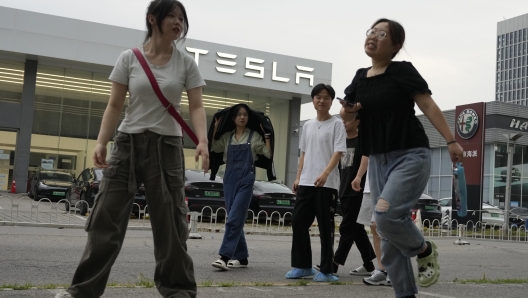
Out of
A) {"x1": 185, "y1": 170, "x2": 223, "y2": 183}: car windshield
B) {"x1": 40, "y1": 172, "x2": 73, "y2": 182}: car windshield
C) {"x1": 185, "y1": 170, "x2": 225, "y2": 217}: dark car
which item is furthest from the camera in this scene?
{"x1": 40, "y1": 172, "x2": 73, "y2": 182}: car windshield

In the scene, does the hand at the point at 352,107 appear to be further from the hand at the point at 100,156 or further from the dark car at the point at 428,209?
the dark car at the point at 428,209

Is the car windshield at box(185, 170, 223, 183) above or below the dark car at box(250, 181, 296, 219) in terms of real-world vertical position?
above

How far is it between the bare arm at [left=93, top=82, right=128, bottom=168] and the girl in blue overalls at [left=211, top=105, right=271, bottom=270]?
3325 mm

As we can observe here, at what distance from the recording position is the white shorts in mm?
7062

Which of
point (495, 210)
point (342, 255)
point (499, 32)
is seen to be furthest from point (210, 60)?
point (499, 32)

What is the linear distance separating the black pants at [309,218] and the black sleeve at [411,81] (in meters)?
2.56

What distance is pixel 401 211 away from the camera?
434 centimetres

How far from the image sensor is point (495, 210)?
2975cm

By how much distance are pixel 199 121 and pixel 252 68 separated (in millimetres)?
31706

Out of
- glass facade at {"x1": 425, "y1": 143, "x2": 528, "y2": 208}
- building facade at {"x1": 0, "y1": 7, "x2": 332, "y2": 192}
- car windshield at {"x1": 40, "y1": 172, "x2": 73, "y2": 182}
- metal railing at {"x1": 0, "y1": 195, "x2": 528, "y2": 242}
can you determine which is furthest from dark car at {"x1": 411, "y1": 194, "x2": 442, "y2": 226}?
glass facade at {"x1": 425, "y1": 143, "x2": 528, "y2": 208}

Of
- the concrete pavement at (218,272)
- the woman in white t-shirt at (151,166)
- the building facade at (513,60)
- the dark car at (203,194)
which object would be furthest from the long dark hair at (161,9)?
the building facade at (513,60)

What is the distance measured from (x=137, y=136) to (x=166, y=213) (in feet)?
1.67

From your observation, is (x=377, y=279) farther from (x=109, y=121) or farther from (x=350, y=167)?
(x=109, y=121)

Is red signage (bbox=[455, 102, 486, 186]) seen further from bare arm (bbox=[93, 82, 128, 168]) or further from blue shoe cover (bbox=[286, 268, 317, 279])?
bare arm (bbox=[93, 82, 128, 168])
